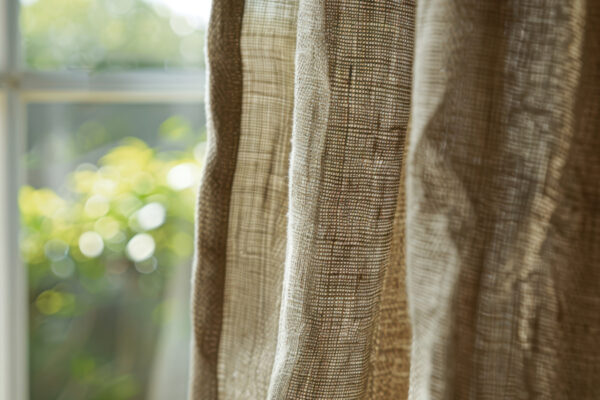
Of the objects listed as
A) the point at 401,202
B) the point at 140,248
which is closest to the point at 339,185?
the point at 401,202

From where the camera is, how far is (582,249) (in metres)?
0.28

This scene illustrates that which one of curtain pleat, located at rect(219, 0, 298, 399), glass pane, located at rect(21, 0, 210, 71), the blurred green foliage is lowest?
the blurred green foliage

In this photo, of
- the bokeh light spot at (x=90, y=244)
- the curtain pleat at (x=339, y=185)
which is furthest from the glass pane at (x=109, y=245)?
the curtain pleat at (x=339, y=185)

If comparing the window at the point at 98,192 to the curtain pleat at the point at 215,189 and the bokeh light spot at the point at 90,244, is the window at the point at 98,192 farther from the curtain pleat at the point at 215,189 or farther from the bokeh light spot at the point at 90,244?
the curtain pleat at the point at 215,189

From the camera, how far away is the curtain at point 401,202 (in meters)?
0.28

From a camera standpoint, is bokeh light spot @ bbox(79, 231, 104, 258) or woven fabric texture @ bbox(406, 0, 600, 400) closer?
woven fabric texture @ bbox(406, 0, 600, 400)

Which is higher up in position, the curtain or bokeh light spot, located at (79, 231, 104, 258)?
the curtain

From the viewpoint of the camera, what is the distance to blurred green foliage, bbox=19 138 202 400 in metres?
0.97

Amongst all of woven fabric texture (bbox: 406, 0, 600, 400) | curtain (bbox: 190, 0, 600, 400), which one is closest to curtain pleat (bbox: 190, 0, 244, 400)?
curtain (bbox: 190, 0, 600, 400)

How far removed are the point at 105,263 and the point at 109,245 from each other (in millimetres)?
35

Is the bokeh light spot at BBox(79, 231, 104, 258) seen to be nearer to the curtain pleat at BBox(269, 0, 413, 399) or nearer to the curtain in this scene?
the curtain

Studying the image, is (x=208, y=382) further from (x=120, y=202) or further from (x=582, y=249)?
(x=120, y=202)

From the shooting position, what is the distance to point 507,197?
28cm

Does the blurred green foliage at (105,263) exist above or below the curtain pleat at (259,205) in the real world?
below
